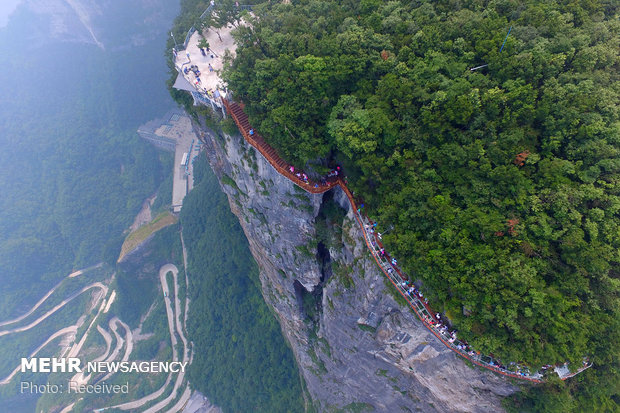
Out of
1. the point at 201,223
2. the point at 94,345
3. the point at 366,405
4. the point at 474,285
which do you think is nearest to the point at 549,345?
the point at 474,285

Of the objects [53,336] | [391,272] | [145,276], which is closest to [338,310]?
[391,272]

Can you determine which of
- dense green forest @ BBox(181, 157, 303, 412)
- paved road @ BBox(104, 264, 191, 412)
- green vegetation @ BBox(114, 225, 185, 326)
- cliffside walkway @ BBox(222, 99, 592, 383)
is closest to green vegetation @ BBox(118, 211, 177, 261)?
green vegetation @ BBox(114, 225, 185, 326)

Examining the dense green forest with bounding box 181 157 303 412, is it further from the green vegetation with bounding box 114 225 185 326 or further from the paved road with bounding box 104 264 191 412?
the green vegetation with bounding box 114 225 185 326

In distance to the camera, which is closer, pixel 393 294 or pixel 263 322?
pixel 393 294

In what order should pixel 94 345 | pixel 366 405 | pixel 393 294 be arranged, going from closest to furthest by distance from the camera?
1. pixel 393 294
2. pixel 366 405
3. pixel 94 345

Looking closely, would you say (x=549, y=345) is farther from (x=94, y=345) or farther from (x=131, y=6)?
(x=131, y=6)

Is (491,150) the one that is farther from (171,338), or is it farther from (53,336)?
(53,336)

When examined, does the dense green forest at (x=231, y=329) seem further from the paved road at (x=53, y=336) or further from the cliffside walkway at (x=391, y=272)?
the paved road at (x=53, y=336)

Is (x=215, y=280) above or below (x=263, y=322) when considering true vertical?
above
